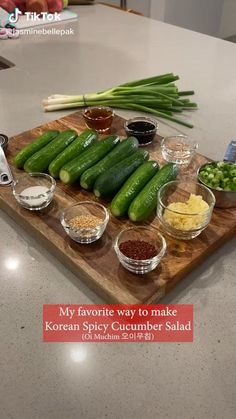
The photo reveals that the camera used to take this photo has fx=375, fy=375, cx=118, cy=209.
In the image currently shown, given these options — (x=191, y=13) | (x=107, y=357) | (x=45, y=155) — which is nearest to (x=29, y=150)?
(x=45, y=155)

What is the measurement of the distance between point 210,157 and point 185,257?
1.75 ft

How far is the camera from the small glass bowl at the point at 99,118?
1372mm

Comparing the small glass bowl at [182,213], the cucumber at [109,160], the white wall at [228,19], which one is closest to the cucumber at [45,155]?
the cucumber at [109,160]

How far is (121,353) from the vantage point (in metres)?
0.77

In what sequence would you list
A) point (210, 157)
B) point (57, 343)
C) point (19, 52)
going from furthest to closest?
point (19, 52) → point (210, 157) → point (57, 343)

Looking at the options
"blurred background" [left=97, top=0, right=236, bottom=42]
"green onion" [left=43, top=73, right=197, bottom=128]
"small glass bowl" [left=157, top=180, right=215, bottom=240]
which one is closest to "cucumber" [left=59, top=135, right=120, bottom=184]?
"small glass bowl" [left=157, top=180, right=215, bottom=240]

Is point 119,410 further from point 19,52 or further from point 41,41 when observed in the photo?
point 41,41

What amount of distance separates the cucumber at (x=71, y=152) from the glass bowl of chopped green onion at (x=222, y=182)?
0.38 m

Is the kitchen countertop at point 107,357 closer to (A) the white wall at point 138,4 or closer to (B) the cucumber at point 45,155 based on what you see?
(B) the cucumber at point 45,155

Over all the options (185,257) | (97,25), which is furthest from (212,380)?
(97,25)

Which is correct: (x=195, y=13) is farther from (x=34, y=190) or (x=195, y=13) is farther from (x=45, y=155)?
(x=34, y=190)

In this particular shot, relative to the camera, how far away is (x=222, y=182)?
1036mm

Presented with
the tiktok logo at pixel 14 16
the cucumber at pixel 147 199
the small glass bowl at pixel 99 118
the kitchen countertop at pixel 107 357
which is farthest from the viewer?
the tiktok logo at pixel 14 16

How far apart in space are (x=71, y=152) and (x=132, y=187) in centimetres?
26
